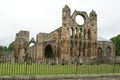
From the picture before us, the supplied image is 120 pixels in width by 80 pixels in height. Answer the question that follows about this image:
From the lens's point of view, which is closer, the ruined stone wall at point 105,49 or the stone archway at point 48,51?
the stone archway at point 48,51

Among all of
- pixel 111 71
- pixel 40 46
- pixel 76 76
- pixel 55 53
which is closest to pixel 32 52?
pixel 40 46

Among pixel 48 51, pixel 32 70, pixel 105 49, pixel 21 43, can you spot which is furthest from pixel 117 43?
pixel 32 70

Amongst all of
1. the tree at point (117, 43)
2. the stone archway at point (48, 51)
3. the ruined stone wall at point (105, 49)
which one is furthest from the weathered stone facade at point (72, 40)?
the tree at point (117, 43)

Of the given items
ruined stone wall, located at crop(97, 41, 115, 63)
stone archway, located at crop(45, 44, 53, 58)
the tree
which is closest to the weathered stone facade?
stone archway, located at crop(45, 44, 53, 58)

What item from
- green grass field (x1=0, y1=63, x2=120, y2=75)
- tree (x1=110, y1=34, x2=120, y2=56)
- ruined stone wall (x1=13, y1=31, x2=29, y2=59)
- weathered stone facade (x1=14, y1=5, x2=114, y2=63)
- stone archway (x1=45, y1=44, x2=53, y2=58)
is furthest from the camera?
tree (x1=110, y1=34, x2=120, y2=56)

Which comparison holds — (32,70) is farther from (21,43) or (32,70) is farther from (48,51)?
(21,43)

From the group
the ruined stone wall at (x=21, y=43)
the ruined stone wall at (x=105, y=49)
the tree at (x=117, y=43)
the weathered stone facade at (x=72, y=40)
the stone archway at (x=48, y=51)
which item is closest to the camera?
the weathered stone facade at (x=72, y=40)

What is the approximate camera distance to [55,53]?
3731 cm

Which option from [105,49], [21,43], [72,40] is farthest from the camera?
[105,49]

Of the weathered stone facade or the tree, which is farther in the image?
the tree

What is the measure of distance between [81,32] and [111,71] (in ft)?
53.8

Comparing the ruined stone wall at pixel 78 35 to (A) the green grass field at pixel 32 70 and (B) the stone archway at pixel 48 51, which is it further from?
(A) the green grass field at pixel 32 70

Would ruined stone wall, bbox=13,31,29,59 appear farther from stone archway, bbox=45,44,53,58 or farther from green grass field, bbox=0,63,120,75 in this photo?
green grass field, bbox=0,63,120,75

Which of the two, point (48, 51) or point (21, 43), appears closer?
point (48, 51)
